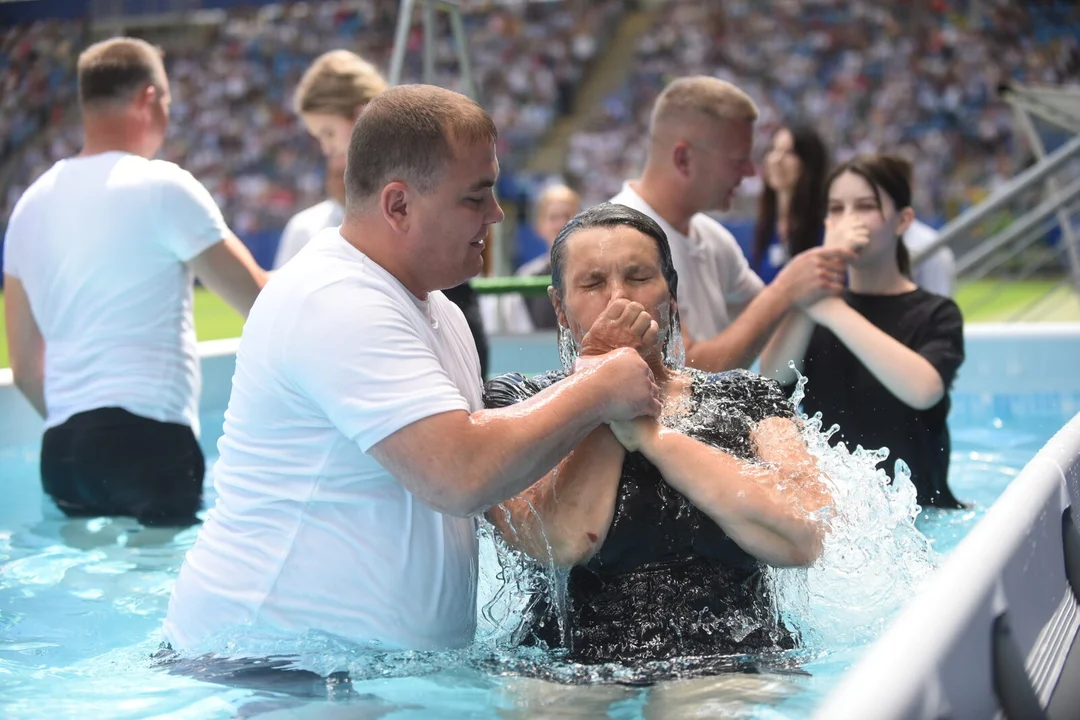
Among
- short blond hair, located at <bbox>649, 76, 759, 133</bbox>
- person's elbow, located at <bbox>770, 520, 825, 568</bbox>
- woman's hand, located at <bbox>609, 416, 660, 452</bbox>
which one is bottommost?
person's elbow, located at <bbox>770, 520, 825, 568</bbox>

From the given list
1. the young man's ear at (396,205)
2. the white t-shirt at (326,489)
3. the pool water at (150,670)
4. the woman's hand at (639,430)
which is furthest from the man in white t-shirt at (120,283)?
the woman's hand at (639,430)

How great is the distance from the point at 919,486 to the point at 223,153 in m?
21.0

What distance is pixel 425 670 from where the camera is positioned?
2.35 m

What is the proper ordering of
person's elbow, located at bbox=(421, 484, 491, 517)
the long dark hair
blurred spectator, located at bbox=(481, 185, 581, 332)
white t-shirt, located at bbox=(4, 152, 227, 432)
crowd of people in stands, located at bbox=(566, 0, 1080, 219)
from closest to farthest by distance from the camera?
person's elbow, located at bbox=(421, 484, 491, 517) → white t-shirt, located at bbox=(4, 152, 227, 432) → the long dark hair → blurred spectator, located at bbox=(481, 185, 581, 332) → crowd of people in stands, located at bbox=(566, 0, 1080, 219)

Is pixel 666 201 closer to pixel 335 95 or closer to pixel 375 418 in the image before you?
pixel 335 95

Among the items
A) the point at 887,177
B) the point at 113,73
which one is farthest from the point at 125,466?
the point at 887,177

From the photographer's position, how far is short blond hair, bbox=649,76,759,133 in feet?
13.7

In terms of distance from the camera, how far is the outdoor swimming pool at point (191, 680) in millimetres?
2160

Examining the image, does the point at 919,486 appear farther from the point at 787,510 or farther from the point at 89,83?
the point at 89,83

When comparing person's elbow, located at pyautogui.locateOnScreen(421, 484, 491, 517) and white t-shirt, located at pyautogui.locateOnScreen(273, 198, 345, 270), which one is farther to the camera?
white t-shirt, located at pyautogui.locateOnScreen(273, 198, 345, 270)

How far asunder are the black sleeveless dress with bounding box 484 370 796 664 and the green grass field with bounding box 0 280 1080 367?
8600 millimetres

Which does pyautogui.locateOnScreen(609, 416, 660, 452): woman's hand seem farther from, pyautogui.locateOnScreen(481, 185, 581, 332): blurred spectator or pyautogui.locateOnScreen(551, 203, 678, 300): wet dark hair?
pyautogui.locateOnScreen(481, 185, 581, 332): blurred spectator

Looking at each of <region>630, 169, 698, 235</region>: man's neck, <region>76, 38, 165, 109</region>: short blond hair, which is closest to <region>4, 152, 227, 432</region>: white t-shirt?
<region>76, 38, 165, 109</region>: short blond hair

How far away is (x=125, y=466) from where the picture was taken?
12.7ft
